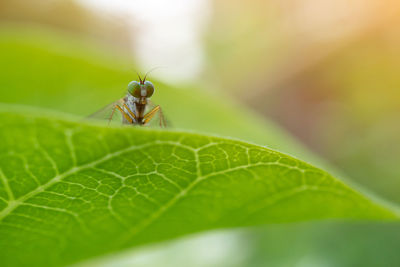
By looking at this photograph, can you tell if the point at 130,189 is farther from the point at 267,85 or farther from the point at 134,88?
the point at 267,85

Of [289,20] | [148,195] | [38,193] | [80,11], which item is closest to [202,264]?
[148,195]

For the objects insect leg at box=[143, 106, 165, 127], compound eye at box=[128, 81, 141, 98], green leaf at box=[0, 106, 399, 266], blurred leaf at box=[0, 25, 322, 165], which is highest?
blurred leaf at box=[0, 25, 322, 165]

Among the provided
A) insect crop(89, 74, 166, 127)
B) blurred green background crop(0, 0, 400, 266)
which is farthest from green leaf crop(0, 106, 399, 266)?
insect crop(89, 74, 166, 127)

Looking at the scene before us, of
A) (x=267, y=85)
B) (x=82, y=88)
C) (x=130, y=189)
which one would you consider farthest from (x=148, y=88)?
(x=267, y=85)

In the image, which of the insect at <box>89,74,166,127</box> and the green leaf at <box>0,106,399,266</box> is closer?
the green leaf at <box>0,106,399,266</box>

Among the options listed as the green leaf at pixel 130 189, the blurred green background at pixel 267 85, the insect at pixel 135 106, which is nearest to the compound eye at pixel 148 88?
the insect at pixel 135 106

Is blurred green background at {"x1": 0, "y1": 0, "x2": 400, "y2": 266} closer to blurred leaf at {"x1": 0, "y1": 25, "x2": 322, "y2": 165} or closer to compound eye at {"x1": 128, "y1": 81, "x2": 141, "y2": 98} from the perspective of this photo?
blurred leaf at {"x1": 0, "y1": 25, "x2": 322, "y2": 165}

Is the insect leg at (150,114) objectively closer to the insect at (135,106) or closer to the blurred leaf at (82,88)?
the insect at (135,106)
